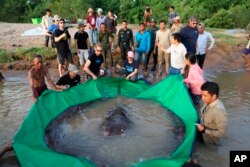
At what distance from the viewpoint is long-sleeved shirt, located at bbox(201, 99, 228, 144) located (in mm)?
5473

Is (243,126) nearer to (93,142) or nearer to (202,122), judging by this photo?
(202,122)

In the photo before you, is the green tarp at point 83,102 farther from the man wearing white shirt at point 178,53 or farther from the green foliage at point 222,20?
the green foliage at point 222,20

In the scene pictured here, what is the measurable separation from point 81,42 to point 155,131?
4.13 meters

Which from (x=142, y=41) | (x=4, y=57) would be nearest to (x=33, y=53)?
(x=4, y=57)

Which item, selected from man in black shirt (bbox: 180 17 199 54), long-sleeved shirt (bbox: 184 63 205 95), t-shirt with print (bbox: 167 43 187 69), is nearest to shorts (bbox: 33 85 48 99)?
long-sleeved shirt (bbox: 184 63 205 95)

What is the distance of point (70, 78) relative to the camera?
7570mm

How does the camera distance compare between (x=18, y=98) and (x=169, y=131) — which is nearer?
(x=169, y=131)

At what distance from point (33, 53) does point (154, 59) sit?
14.0 ft

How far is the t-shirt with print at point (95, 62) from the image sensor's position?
8180 mm

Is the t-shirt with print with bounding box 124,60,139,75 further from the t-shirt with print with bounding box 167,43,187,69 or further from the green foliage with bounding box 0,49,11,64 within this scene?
the green foliage with bounding box 0,49,11,64

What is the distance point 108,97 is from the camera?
817 centimetres

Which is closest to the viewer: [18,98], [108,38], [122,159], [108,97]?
[122,159]

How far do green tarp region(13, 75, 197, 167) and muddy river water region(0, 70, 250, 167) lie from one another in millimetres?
230

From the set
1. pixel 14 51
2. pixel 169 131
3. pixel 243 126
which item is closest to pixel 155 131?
pixel 169 131
